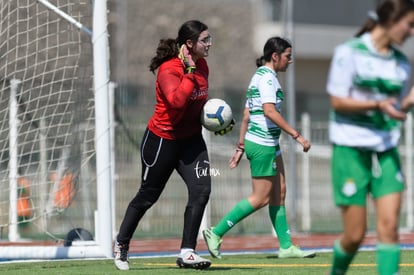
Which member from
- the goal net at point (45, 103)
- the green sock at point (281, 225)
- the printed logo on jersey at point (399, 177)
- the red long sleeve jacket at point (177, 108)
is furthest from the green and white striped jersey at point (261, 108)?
the printed logo on jersey at point (399, 177)

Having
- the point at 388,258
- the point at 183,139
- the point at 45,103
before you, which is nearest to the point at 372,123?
the point at 388,258

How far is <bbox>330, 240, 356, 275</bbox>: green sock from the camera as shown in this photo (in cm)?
653

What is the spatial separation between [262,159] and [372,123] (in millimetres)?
3739

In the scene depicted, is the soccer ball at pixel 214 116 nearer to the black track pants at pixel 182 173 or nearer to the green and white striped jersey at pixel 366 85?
the black track pants at pixel 182 173

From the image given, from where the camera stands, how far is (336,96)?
6371mm

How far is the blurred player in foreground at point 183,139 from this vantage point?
881cm

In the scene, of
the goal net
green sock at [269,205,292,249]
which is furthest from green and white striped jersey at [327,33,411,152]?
the goal net

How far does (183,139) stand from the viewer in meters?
8.93

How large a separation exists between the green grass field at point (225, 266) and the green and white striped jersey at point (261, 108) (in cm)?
110

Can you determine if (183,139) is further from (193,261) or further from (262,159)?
(262,159)

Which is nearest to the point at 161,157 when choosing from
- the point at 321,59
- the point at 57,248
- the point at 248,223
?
the point at 57,248

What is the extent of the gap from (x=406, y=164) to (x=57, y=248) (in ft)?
31.3

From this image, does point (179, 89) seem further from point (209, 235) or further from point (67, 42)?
point (67, 42)

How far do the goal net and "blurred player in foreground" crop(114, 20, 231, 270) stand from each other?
4.87 ft
